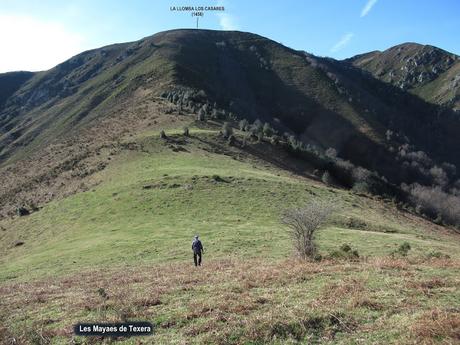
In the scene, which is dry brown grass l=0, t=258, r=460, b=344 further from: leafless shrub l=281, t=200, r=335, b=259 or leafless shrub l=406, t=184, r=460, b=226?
leafless shrub l=406, t=184, r=460, b=226

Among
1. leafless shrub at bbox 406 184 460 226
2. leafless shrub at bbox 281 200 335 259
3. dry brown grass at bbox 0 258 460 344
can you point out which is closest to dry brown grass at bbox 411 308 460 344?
dry brown grass at bbox 0 258 460 344

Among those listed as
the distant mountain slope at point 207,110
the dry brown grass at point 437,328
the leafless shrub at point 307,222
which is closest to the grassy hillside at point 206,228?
the dry brown grass at point 437,328

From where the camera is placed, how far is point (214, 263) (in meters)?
25.1

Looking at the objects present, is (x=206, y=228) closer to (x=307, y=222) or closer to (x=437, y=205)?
(x=307, y=222)

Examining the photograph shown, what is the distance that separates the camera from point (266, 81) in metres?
174

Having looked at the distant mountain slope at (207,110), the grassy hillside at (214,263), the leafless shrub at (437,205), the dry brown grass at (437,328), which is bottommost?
the leafless shrub at (437,205)

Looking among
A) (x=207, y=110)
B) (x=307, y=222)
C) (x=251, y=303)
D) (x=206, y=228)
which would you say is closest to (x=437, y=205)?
(x=207, y=110)

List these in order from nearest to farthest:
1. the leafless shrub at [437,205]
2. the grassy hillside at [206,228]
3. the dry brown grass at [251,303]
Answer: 1. the dry brown grass at [251,303]
2. the grassy hillside at [206,228]
3. the leafless shrub at [437,205]

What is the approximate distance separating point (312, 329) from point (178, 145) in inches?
2325

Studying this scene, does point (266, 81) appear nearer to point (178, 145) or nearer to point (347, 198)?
point (178, 145)

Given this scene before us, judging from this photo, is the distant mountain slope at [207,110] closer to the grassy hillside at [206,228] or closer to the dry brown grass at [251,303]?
the grassy hillside at [206,228]

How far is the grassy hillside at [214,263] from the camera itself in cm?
1180

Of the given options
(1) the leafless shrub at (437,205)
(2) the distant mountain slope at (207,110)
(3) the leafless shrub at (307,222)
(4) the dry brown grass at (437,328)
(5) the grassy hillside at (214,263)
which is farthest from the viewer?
(2) the distant mountain slope at (207,110)

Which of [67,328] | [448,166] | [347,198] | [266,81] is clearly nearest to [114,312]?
[67,328]
